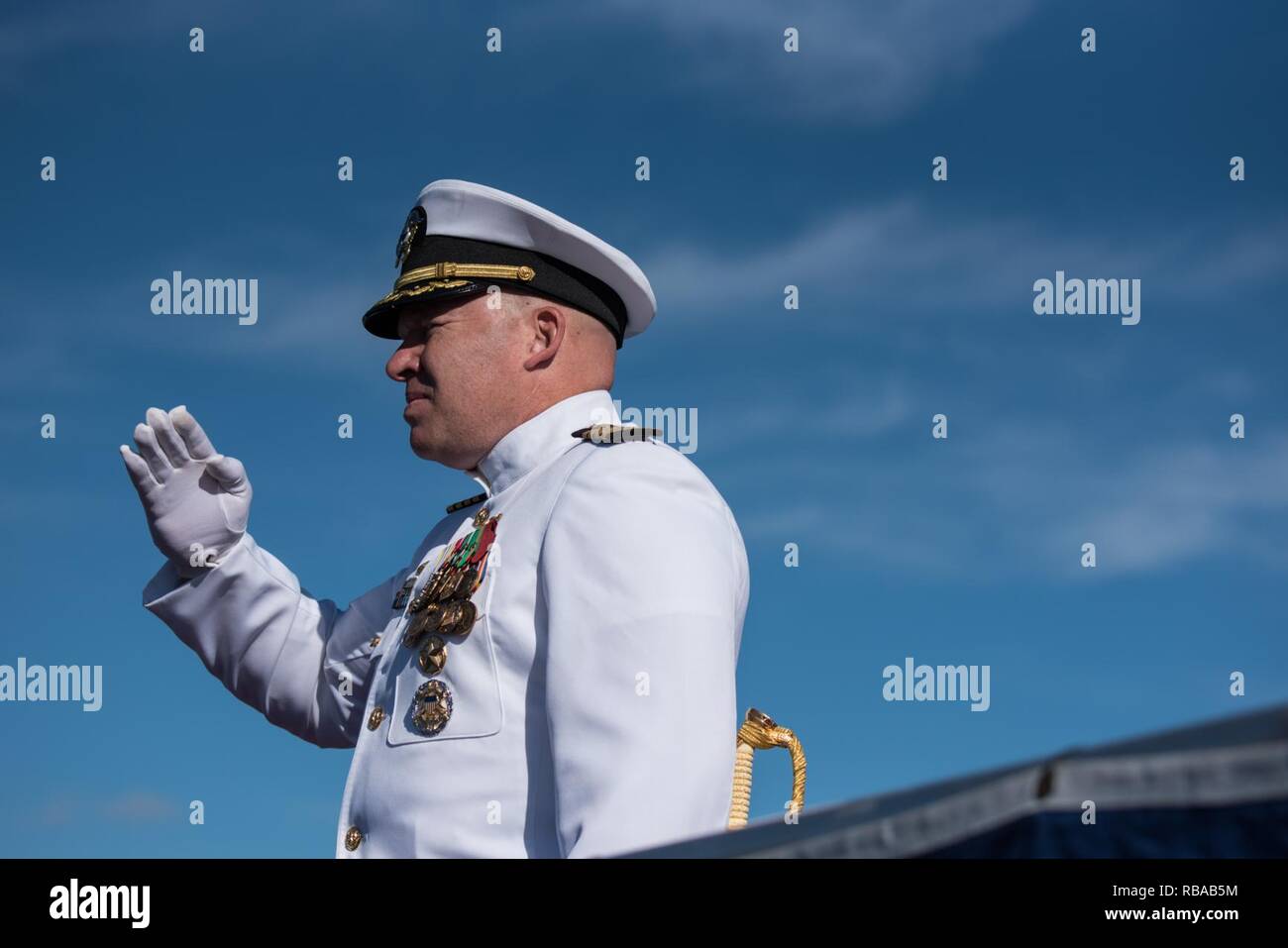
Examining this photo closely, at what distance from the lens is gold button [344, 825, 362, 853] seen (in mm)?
4031

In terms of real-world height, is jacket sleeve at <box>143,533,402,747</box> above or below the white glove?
below

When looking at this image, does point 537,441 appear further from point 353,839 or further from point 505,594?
point 353,839

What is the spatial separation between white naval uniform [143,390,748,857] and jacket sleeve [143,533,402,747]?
508mm

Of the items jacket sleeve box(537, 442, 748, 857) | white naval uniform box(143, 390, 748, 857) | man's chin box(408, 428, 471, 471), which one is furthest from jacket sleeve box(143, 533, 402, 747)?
jacket sleeve box(537, 442, 748, 857)

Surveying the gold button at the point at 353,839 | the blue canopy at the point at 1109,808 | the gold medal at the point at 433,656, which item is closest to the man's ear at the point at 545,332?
the gold medal at the point at 433,656

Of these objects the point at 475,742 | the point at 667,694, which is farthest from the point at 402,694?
the point at 667,694

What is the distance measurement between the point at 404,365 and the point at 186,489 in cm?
94

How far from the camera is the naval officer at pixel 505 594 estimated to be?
353 cm

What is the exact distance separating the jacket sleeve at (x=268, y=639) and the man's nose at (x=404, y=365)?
0.87 metres

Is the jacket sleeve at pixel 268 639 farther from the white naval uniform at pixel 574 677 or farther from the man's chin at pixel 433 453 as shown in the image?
the man's chin at pixel 433 453

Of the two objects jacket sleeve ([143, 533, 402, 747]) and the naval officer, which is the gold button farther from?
jacket sleeve ([143, 533, 402, 747])

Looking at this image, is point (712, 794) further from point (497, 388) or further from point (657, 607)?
point (497, 388)

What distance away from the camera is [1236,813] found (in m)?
1.11
